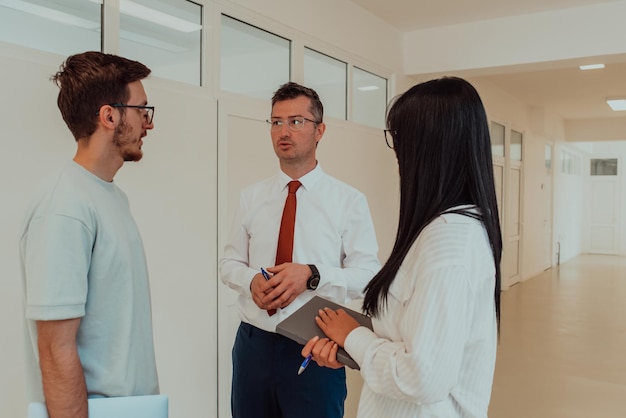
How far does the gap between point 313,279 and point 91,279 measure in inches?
37.0

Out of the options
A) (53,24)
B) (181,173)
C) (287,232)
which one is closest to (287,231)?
(287,232)

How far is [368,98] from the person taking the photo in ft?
16.6

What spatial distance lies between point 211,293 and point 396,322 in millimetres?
2133

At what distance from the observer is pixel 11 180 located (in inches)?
86.7

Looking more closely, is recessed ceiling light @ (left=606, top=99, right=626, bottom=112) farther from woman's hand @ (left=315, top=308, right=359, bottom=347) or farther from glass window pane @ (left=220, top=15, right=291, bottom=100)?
woman's hand @ (left=315, top=308, right=359, bottom=347)

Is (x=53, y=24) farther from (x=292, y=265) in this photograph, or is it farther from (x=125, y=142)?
(x=292, y=265)

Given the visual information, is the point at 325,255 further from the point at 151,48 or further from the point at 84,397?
the point at 151,48

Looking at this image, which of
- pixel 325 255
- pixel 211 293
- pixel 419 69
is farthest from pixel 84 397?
A: pixel 419 69

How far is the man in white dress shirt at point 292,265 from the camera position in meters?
2.04

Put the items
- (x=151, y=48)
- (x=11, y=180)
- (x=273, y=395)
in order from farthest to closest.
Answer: (x=151, y=48) → (x=11, y=180) → (x=273, y=395)

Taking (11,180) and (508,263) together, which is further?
(508,263)

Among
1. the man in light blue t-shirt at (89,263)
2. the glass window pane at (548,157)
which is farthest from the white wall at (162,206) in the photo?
the glass window pane at (548,157)

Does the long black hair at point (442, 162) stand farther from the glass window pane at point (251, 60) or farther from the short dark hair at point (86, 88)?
the glass window pane at point (251, 60)

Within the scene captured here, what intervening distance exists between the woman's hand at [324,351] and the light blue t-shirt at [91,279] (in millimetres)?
457
